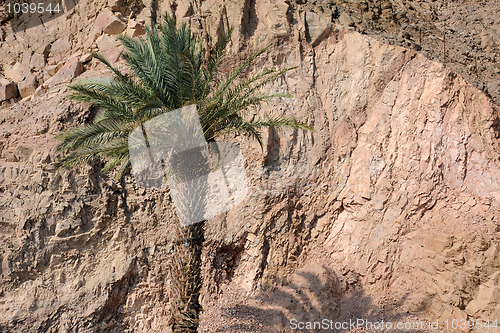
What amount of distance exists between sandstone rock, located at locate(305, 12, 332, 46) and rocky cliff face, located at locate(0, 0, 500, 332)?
0.15 feet

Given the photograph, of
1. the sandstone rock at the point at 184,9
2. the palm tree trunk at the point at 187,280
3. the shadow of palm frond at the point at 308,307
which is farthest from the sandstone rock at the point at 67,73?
the shadow of palm frond at the point at 308,307

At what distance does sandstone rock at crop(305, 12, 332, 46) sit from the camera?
1526 cm

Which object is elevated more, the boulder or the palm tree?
the boulder

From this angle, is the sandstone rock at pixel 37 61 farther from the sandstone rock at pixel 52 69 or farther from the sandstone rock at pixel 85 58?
the sandstone rock at pixel 85 58

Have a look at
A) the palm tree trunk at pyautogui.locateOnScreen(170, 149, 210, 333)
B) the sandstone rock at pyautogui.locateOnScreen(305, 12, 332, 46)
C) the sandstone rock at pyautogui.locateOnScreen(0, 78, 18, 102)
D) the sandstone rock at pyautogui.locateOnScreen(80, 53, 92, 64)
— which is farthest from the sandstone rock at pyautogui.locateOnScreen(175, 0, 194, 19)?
the palm tree trunk at pyautogui.locateOnScreen(170, 149, 210, 333)

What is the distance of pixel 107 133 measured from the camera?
10445mm

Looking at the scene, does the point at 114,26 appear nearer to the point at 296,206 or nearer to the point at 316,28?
the point at 316,28

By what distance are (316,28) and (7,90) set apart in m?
10.6

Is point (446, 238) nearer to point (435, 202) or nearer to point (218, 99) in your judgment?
point (435, 202)

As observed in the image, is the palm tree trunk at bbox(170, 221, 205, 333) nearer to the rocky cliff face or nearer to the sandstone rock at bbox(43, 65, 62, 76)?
the rocky cliff face

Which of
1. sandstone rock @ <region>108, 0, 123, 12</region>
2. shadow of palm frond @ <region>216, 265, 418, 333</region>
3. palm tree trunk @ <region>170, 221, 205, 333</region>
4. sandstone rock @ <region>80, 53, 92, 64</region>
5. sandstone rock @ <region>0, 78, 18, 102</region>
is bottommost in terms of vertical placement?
shadow of palm frond @ <region>216, 265, 418, 333</region>

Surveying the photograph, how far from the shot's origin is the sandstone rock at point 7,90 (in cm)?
1523

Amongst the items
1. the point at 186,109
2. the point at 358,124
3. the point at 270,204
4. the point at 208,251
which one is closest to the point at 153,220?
the point at 208,251

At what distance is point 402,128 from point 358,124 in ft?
4.55
